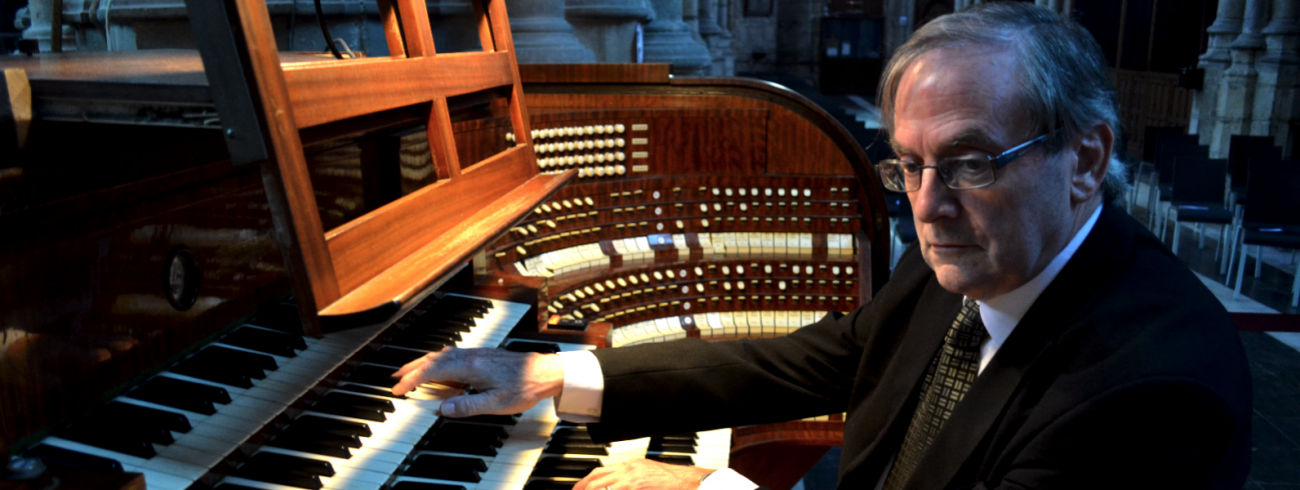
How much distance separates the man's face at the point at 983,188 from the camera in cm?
127

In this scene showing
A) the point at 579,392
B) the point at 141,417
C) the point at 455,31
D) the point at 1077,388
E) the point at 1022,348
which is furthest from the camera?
the point at 455,31

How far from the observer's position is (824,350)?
1.97 m

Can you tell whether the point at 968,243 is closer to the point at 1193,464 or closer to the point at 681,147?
the point at 1193,464

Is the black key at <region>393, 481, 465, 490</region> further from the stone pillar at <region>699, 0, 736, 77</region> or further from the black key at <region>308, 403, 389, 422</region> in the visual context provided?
the stone pillar at <region>699, 0, 736, 77</region>

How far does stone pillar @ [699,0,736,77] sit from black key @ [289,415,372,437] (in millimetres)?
13510

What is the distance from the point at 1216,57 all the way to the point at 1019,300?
10.5 metres

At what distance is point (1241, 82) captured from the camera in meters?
9.56

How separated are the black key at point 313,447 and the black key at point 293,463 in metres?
0.03

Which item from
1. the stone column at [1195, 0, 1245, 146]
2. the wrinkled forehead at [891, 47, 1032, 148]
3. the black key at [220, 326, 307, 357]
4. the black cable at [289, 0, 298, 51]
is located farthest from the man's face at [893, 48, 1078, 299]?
the stone column at [1195, 0, 1245, 146]

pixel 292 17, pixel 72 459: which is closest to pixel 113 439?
pixel 72 459

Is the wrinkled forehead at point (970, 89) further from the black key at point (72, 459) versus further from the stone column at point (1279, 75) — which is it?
the stone column at point (1279, 75)

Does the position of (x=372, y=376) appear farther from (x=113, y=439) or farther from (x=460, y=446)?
(x=113, y=439)

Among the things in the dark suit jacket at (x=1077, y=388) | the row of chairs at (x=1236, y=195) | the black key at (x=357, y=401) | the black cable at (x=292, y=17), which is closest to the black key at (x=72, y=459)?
the black key at (x=357, y=401)

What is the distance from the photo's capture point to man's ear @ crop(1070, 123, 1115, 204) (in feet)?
4.37
